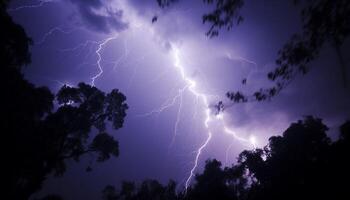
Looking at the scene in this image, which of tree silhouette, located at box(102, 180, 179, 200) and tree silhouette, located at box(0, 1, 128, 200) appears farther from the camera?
tree silhouette, located at box(102, 180, 179, 200)

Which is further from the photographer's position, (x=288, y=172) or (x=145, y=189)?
(x=145, y=189)

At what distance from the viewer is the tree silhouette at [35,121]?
13.0m

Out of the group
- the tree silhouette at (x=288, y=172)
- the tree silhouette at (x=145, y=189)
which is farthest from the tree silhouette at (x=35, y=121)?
the tree silhouette at (x=145, y=189)

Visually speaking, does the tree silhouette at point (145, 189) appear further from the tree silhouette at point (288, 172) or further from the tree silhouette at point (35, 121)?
the tree silhouette at point (35, 121)

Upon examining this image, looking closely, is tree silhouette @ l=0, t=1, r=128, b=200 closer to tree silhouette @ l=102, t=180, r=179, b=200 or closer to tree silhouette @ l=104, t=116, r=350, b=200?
tree silhouette @ l=104, t=116, r=350, b=200

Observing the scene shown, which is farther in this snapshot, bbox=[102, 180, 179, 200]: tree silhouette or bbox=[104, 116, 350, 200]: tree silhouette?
bbox=[102, 180, 179, 200]: tree silhouette

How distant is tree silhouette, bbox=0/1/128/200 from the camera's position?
13.0m

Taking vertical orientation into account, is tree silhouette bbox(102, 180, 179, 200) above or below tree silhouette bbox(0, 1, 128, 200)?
above

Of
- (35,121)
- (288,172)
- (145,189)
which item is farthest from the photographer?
→ (145,189)

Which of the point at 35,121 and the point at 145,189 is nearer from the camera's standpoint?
the point at 35,121

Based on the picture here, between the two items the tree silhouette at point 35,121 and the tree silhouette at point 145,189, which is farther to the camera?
the tree silhouette at point 145,189

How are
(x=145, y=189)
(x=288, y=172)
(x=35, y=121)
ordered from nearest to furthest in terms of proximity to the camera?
(x=35, y=121), (x=288, y=172), (x=145, y=189)

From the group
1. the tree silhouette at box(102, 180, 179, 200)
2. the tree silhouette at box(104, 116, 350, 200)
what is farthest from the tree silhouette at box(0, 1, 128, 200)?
the tree silhouette at box(102, 180, 179, 200)

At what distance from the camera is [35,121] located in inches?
618
